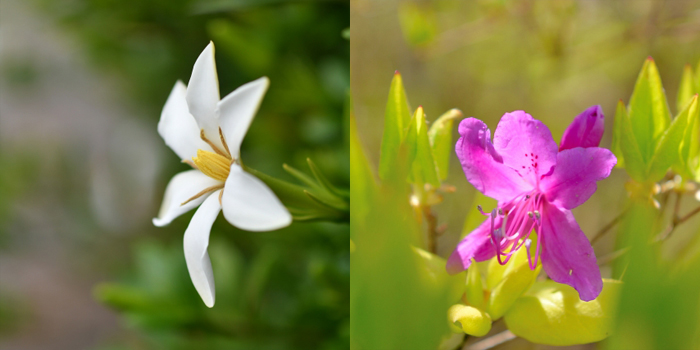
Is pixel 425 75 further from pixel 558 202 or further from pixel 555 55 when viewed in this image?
pixel 558 202

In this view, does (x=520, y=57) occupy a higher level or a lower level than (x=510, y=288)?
higher

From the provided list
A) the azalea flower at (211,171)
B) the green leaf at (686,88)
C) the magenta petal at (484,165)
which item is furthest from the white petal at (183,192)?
the green leaf at (686,88)

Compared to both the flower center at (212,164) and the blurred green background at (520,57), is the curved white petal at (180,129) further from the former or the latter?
the blurred green background at (520,57)

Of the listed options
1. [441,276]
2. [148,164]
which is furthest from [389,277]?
[148,164]

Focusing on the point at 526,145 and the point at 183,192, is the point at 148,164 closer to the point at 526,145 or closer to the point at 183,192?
the point at 183,192

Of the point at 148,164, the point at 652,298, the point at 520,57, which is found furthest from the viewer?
the point at 148,164

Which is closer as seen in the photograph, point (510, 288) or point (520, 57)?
point (510, 288)

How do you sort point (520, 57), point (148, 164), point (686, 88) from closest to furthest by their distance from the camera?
point (686, 88), point (520, 57), point (148, 164)

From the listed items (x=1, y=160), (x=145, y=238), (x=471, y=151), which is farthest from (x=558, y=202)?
(x=1, y=160)

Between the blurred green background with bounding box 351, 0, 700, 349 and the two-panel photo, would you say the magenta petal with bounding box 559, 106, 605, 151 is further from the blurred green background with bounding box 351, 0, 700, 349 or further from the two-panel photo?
the blurred green background with bounding box 351, 0, 700, 349
